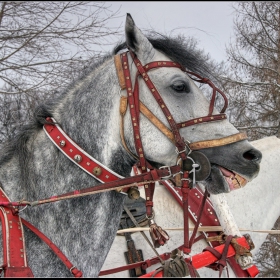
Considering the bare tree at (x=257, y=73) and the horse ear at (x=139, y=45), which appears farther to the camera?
the bare tree at (x=257, y=73)

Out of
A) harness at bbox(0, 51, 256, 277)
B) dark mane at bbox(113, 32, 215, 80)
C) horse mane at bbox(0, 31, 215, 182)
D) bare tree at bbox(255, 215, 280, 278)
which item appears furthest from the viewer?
bare tree at bbox(255, 215, 280, 278)

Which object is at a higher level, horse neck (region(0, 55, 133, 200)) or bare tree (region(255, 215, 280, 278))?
horse neck (region(0, 55, 133, 200))

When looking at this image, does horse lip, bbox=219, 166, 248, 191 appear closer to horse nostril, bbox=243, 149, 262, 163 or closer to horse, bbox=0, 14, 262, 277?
horse, bbox=0, 14, 262, 277

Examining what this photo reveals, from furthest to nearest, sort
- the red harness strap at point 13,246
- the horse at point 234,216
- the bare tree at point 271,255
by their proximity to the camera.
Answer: the bare tree at point 271,255 < the horse at point 234,216 < the red harness strap at point 13,246

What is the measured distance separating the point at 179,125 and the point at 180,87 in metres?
0.27

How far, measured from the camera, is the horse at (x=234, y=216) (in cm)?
365

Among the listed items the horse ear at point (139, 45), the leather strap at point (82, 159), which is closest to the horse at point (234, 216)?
the leather strap at point (82, 159)

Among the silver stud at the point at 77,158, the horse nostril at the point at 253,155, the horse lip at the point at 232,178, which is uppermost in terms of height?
the silver stud at the point at 77,158

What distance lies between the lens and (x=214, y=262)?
3.16 metres

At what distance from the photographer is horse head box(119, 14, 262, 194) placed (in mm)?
2441

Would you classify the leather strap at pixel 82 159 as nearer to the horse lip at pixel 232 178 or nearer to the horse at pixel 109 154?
the horse at pixel 109 154

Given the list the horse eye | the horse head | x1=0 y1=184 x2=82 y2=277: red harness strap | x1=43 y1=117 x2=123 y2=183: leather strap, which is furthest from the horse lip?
x1=0 y1=184 x2=82 y2=277: red harness strap

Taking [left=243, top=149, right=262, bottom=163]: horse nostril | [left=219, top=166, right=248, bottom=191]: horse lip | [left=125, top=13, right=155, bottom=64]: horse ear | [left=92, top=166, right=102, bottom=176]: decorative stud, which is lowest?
[left=219, top=166, right=248, bottom=191]: horse lip

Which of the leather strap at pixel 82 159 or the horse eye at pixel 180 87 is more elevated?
the horse eye at pixel 180 87
